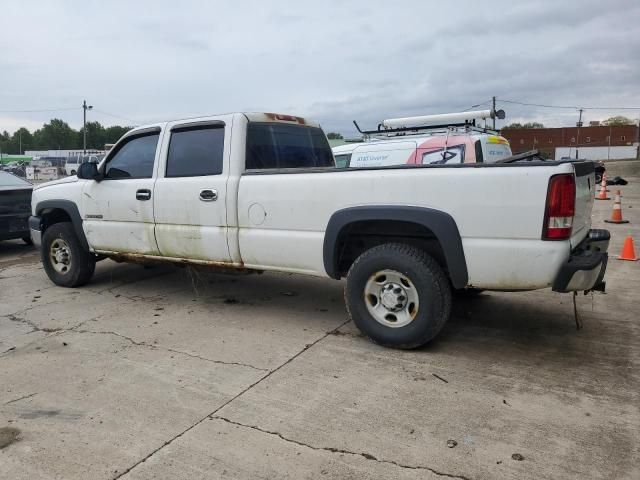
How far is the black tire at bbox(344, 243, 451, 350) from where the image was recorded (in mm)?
3848

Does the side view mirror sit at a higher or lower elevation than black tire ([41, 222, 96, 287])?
higher

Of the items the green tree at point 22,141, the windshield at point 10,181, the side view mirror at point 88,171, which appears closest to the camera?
the side view mirror at point 88,171

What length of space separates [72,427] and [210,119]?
309 centimetres

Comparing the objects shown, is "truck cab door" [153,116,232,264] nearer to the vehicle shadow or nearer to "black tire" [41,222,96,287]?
"black tire" [41,222,96,287]

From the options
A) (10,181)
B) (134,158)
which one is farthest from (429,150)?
(10,181)

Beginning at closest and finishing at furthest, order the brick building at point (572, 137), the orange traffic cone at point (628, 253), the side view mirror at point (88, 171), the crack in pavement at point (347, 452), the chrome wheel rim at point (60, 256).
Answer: the crack in pavement at point (347, 452), the side view mirror at point (88, 171), the chrome wheel rim at point (60, 256), the orange traffic cone at point (628, 253), the brick building at point (572, 137)

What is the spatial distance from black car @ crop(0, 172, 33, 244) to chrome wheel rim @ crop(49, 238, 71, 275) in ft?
9.31

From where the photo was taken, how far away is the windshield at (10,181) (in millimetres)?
9212

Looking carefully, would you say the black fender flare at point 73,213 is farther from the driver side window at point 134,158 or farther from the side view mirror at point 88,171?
the driver side window at point 134,158

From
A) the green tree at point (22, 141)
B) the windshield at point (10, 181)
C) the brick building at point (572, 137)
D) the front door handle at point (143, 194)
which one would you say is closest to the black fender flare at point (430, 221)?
the front door handle at point (143, 194)

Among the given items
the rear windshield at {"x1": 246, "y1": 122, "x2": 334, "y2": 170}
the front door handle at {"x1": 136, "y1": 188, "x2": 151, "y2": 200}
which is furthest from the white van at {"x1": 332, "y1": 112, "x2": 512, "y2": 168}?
the front door handle at {"x1": 136, "y1": 188, "x2": 151, "y2": 200}

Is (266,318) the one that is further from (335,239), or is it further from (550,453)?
(550,453)

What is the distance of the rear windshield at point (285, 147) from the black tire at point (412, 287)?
1.54 m

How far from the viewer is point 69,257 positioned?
20.8 ft
